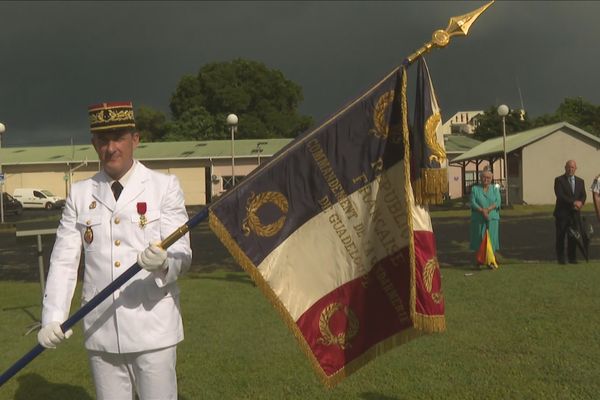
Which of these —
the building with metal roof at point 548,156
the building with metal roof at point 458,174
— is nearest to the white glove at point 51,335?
the building with metal roof at point 548,156

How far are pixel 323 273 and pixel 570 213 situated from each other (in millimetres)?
10040

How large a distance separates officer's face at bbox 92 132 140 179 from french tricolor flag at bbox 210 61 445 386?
56 cm

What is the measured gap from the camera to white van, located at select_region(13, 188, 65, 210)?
154 feet

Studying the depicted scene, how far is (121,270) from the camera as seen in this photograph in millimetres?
3363

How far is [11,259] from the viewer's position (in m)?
17.1

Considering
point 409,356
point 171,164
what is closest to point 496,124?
point 171,164

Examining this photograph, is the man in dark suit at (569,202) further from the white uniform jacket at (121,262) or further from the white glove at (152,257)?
the white glove at (152,257)

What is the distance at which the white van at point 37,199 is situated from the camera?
47.1 metres

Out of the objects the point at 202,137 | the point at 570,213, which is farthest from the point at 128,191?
the point at 202,137

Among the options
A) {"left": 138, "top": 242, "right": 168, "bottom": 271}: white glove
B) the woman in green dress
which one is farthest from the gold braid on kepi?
the woman in green dress

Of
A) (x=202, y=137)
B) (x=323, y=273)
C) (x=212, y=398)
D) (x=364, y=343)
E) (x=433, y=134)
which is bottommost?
(x=212, y=398)

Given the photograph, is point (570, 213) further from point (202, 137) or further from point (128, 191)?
point (202, 137)

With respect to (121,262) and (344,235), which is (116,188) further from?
(344,235)

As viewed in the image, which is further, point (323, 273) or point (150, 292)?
point (323, 273)
